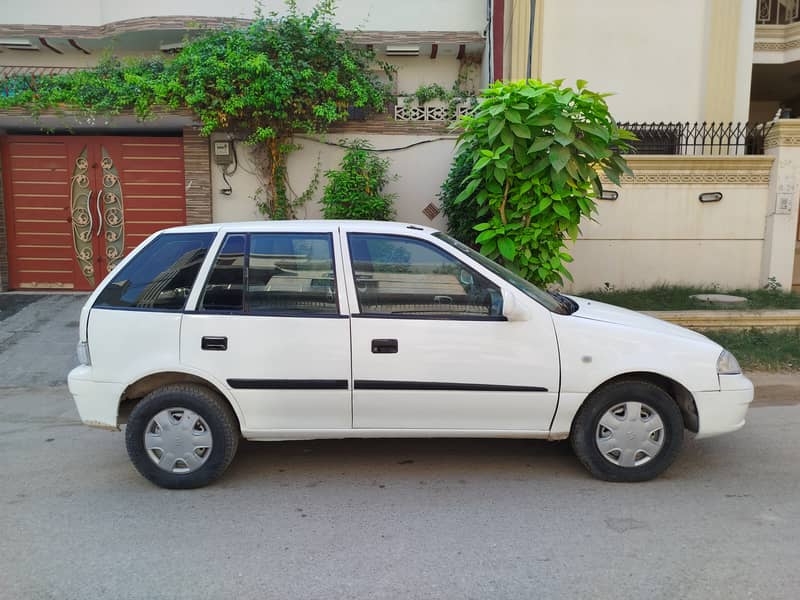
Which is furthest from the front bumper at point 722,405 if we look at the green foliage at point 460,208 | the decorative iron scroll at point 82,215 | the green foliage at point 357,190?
the decorative iron scroll at point 82,215

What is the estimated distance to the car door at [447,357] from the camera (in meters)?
3.90

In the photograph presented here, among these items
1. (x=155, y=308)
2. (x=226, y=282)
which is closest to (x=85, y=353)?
(x=155, y=308)

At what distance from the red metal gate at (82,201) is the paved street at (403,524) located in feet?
17.8

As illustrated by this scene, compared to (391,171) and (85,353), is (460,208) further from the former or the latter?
(85,353)

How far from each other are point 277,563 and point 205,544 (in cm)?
47

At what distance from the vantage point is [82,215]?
9.81m

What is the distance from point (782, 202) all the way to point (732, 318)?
2562 mm

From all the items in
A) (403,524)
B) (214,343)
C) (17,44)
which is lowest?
(403,524)

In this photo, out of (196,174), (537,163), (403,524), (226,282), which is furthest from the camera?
(196,174)

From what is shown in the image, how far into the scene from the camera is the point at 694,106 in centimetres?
1055

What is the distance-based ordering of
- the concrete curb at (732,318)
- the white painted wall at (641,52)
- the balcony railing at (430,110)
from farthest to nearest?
the white painted wall at (641,52) < the balcony railing at (430,110) < the concrete curb at (732,318)

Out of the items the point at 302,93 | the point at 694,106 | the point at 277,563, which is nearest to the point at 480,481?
the point at 277,563

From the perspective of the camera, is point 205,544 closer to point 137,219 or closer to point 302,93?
point 302,93

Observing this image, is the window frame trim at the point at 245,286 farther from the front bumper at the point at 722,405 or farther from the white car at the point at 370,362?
the front bumper at the point at 722,405
